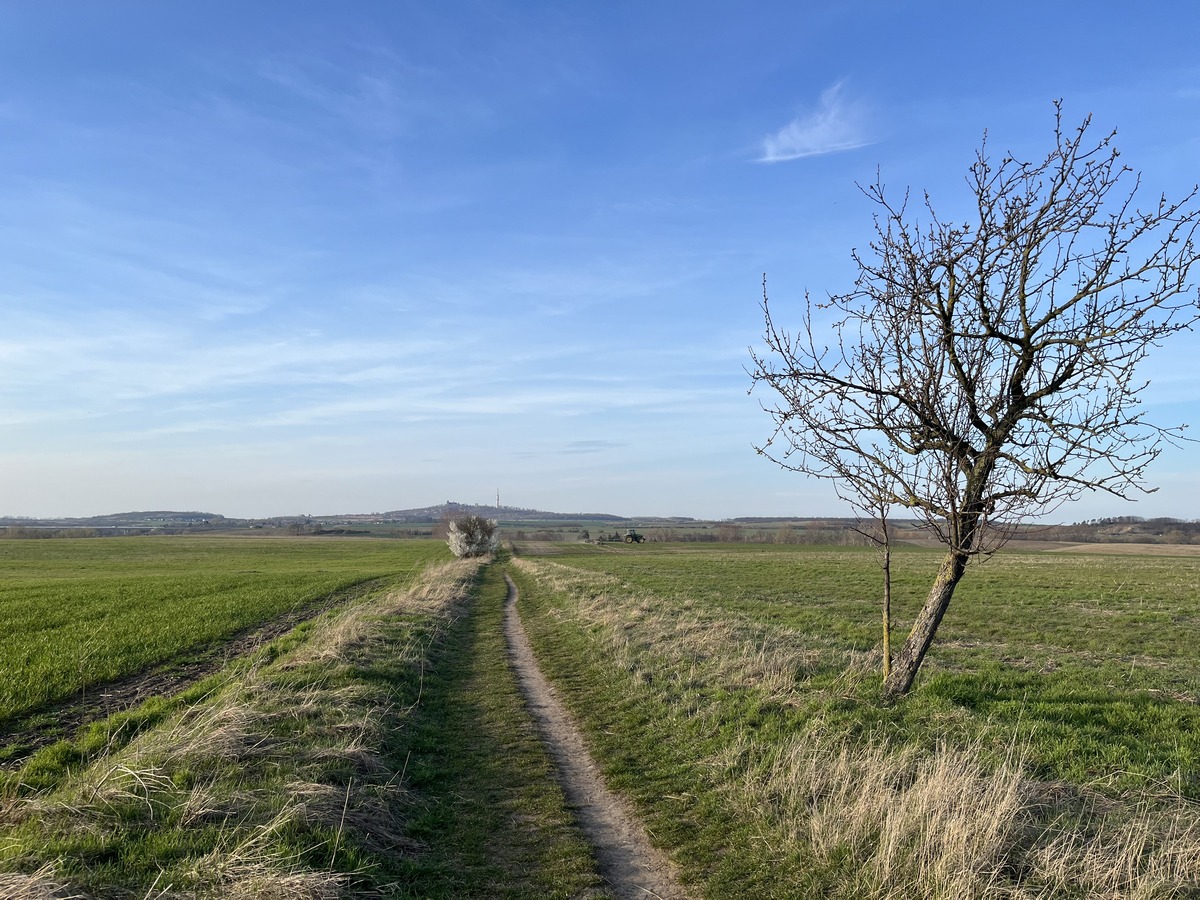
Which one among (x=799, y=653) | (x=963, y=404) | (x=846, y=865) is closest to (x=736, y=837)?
(x=846, y=865)

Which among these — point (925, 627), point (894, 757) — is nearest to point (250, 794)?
point (894, 757)

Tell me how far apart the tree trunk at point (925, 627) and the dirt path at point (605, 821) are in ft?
14.9

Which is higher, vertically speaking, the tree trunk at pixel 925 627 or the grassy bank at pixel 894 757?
the tree trunk at pixel 925 627

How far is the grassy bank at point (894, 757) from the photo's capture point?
5207 millimetres

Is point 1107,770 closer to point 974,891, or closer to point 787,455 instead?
point 974,891

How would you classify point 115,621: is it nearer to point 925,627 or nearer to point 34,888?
point 34,888

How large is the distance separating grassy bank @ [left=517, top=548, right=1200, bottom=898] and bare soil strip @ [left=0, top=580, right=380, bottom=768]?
8.10m

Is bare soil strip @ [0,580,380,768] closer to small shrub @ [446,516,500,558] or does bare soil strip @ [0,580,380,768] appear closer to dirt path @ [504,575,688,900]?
dirt path @ [504,575,688,900]

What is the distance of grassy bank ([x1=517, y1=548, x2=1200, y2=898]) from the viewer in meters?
5.21

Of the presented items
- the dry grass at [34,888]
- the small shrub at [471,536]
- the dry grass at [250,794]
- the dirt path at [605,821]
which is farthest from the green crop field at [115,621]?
the small shrub at [471,536]

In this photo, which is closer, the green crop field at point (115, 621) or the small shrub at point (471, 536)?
the green crop field at point (115, 621)

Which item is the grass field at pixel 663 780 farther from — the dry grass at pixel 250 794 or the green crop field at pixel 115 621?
the green crop field at pixel 115 621

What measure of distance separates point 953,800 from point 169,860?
625 centimetres

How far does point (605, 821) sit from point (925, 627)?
5.15 meters
